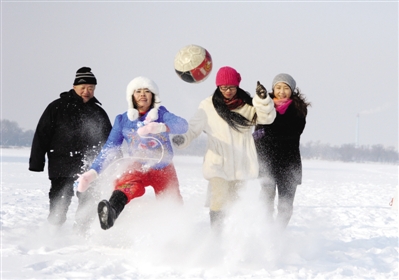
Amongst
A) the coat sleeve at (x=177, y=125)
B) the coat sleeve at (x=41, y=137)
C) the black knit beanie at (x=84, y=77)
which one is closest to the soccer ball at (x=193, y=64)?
the coat sleeve at (x=177, y=125)

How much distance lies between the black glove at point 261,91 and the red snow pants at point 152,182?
Answer: 1184 millimetres

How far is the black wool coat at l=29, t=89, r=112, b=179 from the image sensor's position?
6.26 m

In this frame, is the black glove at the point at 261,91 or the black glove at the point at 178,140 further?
the black glove at the point at 178,140

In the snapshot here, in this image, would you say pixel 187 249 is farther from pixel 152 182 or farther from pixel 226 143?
pixel 226 143

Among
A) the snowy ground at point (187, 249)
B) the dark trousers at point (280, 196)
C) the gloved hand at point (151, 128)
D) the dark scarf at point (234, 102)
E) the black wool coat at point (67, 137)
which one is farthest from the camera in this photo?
the black wool coat at point (67, 137)

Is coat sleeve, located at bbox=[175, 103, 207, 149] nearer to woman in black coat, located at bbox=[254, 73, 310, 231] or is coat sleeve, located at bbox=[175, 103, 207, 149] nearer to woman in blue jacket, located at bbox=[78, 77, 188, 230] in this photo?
woman in blue jacket, located at bbox=[78, 77, 188, 230]

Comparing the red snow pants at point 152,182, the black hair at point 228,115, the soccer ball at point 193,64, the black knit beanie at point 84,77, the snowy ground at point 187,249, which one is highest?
the soccer ball at point 193,64

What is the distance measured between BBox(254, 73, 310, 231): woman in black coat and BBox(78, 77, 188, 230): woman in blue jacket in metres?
1.16

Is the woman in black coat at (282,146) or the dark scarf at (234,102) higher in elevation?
the dark scarf at (234,102)

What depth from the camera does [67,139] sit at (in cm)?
630

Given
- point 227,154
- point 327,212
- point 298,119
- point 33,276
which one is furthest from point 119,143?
point 327,212

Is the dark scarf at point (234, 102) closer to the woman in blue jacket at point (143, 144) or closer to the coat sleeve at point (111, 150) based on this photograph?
the woman in blue jacket at point (143, 144)

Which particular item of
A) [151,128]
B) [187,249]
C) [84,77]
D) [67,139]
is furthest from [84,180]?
[84,77]

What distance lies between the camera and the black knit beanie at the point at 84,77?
6.30m
